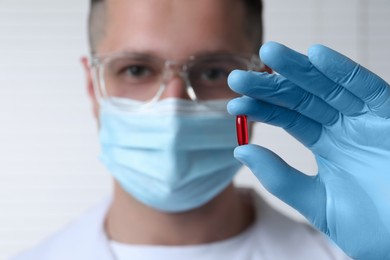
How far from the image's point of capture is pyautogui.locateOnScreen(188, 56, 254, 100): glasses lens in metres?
1.62

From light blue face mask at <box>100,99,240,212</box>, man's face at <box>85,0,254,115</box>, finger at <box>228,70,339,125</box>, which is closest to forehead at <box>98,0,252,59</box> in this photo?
man's face at <box>85,0,254,115</box>

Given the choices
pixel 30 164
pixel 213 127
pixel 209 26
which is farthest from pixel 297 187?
pixel 30 164

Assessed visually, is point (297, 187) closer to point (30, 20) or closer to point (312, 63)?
point (312, 63)

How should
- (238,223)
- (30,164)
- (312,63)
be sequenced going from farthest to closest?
(30,164) < (238,223) < (312,63)

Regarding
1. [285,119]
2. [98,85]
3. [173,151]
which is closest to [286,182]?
[285,119]

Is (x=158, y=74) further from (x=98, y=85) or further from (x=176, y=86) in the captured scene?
(x=98, y=85)

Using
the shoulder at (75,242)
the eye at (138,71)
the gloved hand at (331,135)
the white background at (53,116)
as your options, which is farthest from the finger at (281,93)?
the white background at (53,116)

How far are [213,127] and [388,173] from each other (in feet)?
1.99

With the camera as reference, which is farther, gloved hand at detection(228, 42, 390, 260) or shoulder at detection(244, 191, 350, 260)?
shoulder at detection(244, 191, 350, 260)

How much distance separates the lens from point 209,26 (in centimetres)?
160

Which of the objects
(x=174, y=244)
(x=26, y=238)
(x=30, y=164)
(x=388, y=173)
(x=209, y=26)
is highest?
(x=209, y=26)

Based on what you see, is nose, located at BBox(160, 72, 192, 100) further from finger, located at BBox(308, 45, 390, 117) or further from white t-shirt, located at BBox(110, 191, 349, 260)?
finger, located at BBox(308, 45, 390, 117)

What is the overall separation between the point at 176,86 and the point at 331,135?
1.76 feet

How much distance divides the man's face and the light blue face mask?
0.07 m
